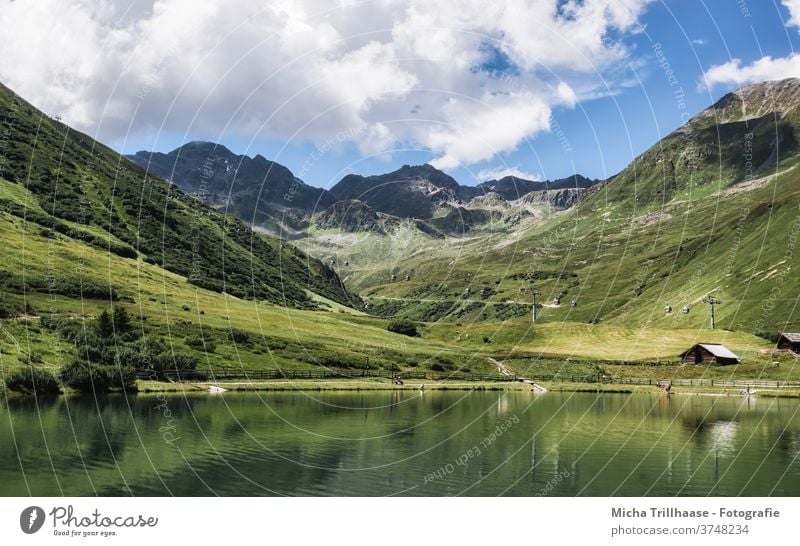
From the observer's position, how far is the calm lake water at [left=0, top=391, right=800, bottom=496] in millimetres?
47344

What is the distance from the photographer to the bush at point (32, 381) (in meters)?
79.0

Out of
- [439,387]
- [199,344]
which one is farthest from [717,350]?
[199,344]

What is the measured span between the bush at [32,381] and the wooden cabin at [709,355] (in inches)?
5003

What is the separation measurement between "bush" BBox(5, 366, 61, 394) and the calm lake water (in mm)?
3781

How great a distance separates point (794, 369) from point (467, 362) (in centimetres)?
6709

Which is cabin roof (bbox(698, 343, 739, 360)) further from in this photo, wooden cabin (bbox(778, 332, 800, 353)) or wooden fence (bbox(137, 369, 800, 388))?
wooden fence (bbox(137, 369, 800, 388))

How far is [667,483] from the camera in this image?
51.2 m

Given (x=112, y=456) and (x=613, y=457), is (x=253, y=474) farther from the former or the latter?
(x=613, y=457)

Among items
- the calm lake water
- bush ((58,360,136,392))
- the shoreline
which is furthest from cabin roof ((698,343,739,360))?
bush ((58,360,136,392))

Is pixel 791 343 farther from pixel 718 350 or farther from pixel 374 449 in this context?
pixel 374 449

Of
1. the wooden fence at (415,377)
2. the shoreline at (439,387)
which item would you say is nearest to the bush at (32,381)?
the shoreline at (439,387)

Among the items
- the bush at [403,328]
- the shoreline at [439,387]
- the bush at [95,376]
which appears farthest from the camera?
the bush at [403,328]

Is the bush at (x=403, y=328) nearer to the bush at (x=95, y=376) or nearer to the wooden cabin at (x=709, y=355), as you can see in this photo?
the wooden cabin at (x=709, y=355)

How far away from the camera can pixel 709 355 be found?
150 meters
